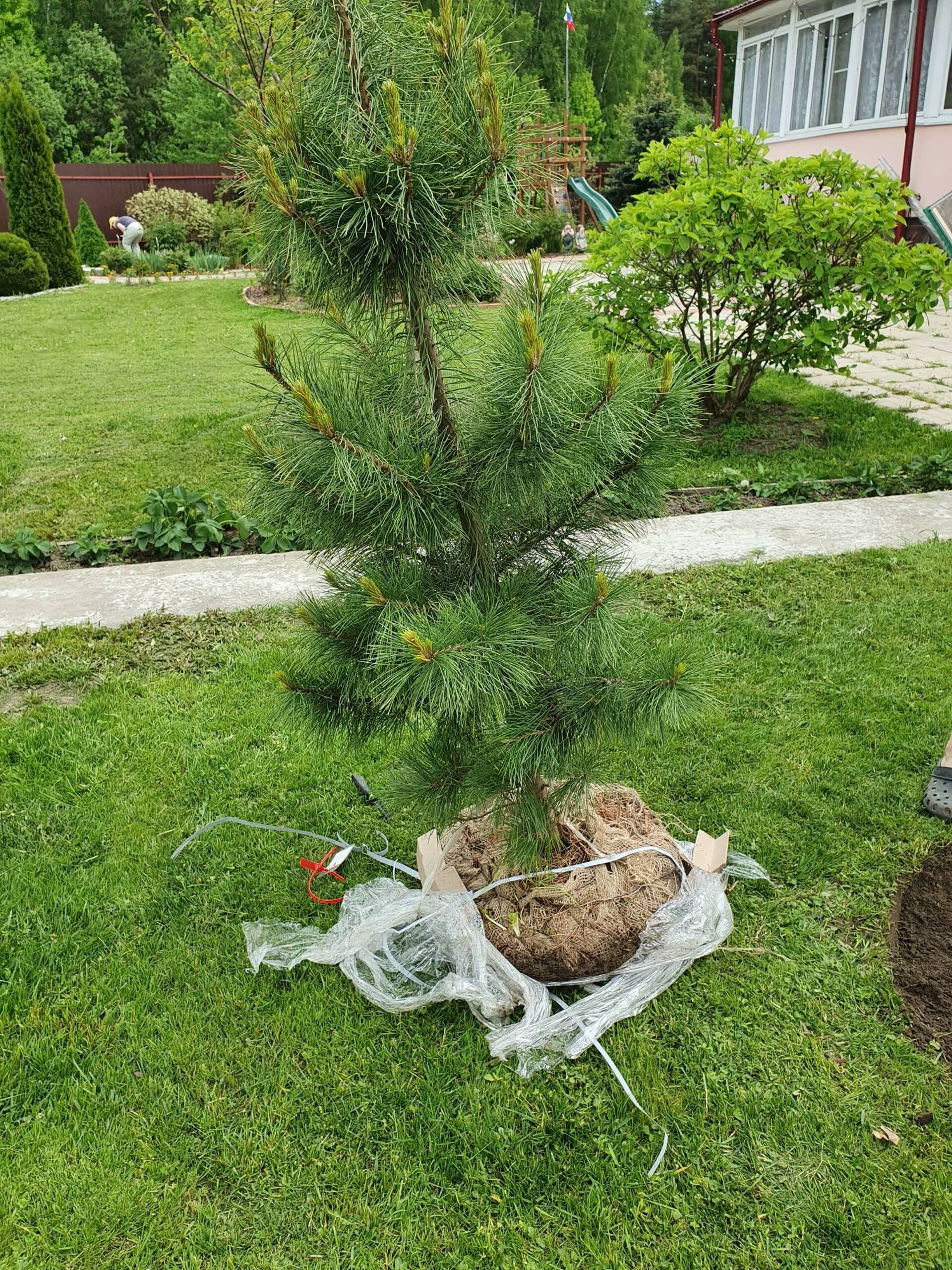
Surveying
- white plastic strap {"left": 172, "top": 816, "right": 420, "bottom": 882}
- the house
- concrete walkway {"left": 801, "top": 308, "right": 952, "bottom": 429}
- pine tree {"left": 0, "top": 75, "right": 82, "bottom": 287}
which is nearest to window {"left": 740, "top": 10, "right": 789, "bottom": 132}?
the house

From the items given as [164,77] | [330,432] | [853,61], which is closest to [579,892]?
[330,432]

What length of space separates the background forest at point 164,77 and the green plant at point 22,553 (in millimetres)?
23913

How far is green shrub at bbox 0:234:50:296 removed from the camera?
51.2 ft

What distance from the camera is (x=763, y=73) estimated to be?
19.0 m

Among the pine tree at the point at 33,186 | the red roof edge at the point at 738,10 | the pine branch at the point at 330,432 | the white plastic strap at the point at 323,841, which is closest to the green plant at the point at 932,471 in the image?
the white plastic strap at the point at 323,841

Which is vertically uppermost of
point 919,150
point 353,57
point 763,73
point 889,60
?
point 763,73

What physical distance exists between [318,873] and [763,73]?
2081 centimetres

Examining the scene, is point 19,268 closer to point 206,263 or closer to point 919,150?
point 206,263

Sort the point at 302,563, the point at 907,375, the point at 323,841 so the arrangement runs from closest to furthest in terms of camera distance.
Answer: the point at 323,841, the point at 302,563, the point at 907,375

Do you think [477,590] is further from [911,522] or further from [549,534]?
[911,522]

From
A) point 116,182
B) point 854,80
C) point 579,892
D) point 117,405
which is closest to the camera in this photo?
point 579,892

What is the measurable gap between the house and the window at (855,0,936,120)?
2cm

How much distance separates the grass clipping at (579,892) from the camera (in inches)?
94.0

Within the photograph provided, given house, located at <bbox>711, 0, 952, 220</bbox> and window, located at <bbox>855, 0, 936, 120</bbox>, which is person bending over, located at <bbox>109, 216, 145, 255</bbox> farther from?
window, located at <bbox>855, 0, 936, 120</bbox>
